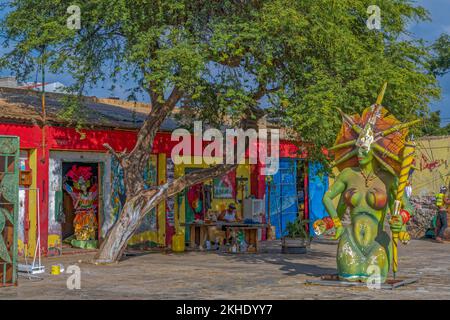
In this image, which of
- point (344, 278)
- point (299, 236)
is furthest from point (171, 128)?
point (344, 278)

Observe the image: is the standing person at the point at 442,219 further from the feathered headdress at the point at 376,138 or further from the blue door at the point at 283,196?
the feathered headdress at the point at 376,138

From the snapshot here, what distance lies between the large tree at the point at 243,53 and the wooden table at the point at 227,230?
342 cm

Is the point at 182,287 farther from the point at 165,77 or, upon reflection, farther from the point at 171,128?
the point at 171,128

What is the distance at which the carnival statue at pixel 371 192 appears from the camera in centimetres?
1381

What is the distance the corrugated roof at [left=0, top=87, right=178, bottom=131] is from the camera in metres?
20.0

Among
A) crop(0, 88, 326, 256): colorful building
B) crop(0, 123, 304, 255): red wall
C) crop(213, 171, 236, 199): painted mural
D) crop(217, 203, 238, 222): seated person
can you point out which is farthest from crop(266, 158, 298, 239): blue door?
crop(0, 123, 304, 255): red wall

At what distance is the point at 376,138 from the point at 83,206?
10857 mm

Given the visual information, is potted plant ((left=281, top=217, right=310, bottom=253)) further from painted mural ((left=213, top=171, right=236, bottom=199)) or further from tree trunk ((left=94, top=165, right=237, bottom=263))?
tree trunk ((left=94, top=165, right=237, bottom=263))

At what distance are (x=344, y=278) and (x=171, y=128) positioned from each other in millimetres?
11210

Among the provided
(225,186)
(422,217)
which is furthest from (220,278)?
(422,217)

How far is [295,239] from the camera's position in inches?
896

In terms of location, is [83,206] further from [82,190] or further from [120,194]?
[120,194]

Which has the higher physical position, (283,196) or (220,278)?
(283,196)

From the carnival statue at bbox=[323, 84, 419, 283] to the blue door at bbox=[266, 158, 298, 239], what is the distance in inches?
531
